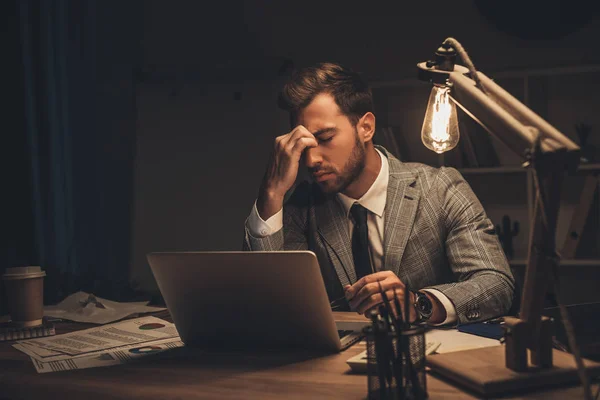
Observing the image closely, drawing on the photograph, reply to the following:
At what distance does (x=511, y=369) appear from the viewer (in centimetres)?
84

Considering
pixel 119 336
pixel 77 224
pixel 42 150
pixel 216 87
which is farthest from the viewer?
pixel 216 87

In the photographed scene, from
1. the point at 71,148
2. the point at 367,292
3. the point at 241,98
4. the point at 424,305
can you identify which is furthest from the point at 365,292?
the point at 241,98

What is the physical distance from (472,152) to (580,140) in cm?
56

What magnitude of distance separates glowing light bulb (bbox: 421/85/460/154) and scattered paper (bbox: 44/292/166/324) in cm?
86

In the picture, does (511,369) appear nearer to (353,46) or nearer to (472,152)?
(472,152)

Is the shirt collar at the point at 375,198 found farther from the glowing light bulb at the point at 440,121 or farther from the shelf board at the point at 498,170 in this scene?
the shelf board at the point at 498,170

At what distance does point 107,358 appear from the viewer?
3.72ft

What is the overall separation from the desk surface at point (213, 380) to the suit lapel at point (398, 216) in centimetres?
69

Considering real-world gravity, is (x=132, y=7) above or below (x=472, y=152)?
above

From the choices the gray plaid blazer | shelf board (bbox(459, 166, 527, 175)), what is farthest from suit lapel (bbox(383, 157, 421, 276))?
shelf board (bbox(459, 166, 527, 175))

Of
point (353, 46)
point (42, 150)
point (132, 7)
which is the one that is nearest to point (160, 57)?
point (132, 7)

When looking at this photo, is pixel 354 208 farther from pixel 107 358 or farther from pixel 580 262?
pixel 580 262

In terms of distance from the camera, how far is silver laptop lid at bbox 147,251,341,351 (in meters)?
1.02

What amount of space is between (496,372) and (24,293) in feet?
3.45
